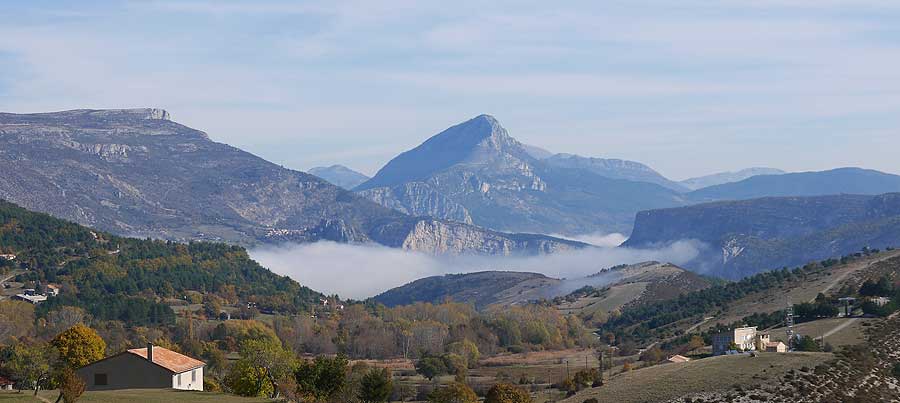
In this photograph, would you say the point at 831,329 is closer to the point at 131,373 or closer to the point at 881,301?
the point at 881,301

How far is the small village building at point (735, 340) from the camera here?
159m

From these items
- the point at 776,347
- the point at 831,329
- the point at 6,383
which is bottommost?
the point at 6,383

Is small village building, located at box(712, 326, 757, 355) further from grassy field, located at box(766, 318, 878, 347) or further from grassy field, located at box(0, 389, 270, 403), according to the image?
grassy field, located at box(0, 389, 270, 403)

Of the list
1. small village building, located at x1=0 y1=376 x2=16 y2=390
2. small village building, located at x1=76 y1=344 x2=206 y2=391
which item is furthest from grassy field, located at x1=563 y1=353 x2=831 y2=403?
small village building, located at x1=0 y1=376 x2=16 y2=390

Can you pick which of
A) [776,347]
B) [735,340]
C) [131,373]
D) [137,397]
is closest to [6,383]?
[131,373]

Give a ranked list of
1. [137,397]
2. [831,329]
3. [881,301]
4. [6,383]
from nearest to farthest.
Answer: [137,397]
[6,383]
[831,329]
[881,301]

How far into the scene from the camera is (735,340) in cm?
16262

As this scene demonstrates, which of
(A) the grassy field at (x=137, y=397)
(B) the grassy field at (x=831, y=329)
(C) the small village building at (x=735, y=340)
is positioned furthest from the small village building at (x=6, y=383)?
(B) the grassy field at (x=831, y=329)

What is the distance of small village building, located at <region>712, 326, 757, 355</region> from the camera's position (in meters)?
159

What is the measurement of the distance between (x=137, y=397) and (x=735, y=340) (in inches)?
Answer: 3372

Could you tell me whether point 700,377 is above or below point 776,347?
above

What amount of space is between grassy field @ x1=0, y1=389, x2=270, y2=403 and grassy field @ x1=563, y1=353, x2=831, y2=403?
30362 mm

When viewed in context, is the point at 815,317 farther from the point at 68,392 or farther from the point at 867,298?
the point at 68,392

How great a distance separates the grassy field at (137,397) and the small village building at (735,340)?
7231cm
